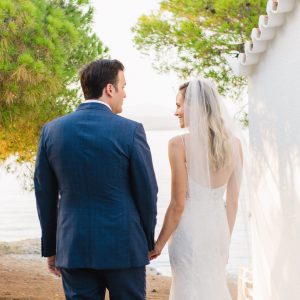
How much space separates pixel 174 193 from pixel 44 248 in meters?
0.88

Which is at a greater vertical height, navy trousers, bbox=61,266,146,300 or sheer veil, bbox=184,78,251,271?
sheer veil, bbox=184,78,251,271

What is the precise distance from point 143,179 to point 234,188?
1.04m

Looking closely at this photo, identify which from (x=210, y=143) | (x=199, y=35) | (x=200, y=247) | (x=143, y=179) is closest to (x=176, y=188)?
(x=210, y=143)

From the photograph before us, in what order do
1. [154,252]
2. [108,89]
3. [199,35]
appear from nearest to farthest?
[108,89]
[154,252]
[199,35]

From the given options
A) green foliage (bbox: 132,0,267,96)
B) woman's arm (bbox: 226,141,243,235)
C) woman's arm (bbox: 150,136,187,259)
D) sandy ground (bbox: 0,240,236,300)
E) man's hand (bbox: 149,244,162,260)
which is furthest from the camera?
sandy ground (bbox: 0,240,236,300)

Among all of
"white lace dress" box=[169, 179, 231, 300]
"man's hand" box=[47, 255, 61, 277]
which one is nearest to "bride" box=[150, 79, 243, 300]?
"white lace dress" box=[169, 179, 231, 300]

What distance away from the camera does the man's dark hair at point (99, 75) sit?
11.8 ft

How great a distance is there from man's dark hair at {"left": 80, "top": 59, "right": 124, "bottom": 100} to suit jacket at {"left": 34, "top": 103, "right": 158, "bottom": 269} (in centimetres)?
8

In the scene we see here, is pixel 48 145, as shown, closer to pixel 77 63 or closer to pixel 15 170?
pixel 77 63

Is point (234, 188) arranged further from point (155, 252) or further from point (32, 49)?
point (32, 49)

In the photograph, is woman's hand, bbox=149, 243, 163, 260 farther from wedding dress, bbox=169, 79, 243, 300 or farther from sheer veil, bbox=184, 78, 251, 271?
sheer veil, bbox=184, 78, 251, 271

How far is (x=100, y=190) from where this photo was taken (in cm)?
350

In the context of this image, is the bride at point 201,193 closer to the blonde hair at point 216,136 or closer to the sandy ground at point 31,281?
the blonde hair at point 216,136

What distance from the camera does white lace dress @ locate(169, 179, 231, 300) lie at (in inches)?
170
